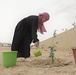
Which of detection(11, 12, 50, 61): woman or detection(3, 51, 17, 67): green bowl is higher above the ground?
detection(11, 12, 50, 61): woman

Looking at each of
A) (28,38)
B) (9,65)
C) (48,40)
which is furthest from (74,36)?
(9,65)

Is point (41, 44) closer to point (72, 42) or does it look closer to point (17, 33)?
point (72, 42)

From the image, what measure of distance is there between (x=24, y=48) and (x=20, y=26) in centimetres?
44

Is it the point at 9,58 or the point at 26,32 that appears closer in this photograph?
the point at 9,58

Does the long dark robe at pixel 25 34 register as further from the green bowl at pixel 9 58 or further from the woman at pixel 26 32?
the green bowl at pixel 9 58

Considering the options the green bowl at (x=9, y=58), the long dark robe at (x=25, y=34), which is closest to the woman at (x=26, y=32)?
the long dark robe at (x=25, y=34)

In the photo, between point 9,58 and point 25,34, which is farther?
point 25,34

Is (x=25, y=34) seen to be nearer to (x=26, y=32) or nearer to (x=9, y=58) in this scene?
(x=26, y=32)


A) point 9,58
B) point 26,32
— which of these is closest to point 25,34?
point 26,32

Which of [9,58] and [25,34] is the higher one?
[25,34]

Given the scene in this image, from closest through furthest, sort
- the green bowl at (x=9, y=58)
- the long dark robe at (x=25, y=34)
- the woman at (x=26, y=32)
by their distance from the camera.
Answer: the green bowl at (x=9, y=58) < the woman at (x=26, y=32) < the long dark robe at (x=25, y=34)

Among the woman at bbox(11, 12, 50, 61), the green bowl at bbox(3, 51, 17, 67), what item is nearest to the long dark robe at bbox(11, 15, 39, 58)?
the woman at bbox(11, 12, 50, 61)

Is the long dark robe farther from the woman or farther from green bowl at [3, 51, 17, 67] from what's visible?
green bowl at [3, 51, 17, 67]

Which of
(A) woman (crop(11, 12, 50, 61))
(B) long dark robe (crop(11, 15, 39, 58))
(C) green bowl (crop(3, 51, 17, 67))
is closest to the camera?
(C) green bowl (crop(3, 51, 17, 67))
